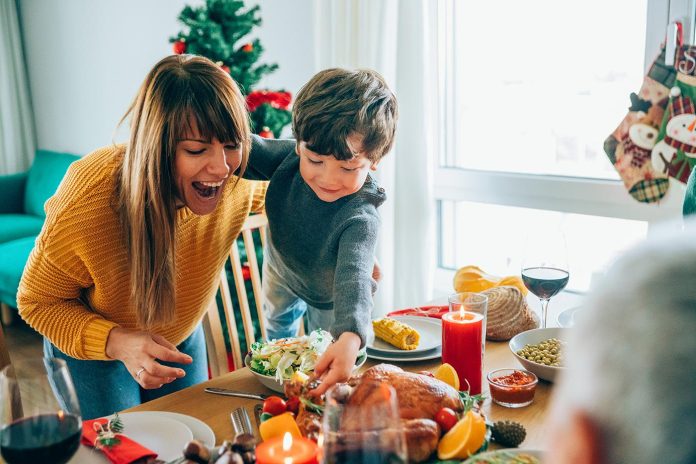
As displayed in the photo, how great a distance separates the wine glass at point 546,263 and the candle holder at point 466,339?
23 cm

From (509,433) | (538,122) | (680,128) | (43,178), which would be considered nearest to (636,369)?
(509,433)

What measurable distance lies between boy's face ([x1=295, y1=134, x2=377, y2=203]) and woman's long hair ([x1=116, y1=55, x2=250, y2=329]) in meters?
0.15

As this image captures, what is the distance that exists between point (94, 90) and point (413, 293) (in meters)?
3.28

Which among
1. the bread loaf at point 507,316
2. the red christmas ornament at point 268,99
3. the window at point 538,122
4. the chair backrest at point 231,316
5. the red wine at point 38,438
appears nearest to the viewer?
the red wine at point 38,438

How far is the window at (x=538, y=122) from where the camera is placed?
97.6 inches

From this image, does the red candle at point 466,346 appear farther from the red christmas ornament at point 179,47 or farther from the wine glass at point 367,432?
the red christmas ornament at point 179,47

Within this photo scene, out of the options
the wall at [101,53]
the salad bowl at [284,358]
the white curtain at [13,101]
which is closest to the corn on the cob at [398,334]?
the salad bowl at [284,358]

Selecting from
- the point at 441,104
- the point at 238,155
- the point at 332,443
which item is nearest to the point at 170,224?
the point at 238,155

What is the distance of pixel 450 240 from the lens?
3234 millimetres

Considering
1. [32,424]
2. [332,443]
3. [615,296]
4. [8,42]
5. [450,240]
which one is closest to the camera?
[615,296]

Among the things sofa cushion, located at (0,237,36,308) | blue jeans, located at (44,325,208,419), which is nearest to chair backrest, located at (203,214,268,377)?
blue jeans, located at (44,325,208,419)

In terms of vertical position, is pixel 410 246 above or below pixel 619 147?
below

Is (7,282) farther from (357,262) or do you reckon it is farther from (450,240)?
(357,262)

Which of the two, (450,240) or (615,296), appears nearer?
(615,296)
